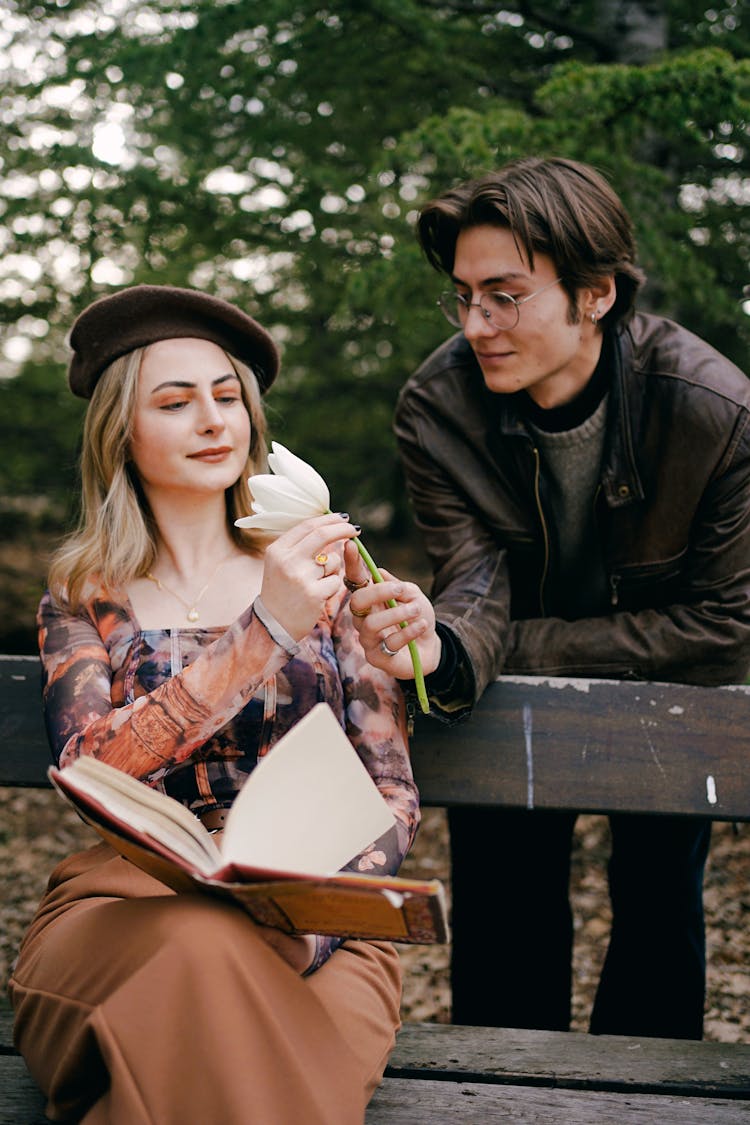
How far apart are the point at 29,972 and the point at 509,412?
1750 millimetres

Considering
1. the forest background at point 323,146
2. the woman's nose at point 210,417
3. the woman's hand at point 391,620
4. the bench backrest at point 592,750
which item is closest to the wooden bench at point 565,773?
the bench backrest at point 592,750

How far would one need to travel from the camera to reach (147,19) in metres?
4.57

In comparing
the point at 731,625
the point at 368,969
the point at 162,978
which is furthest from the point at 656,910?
the point at 162,978

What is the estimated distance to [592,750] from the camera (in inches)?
104

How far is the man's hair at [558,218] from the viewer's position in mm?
2654

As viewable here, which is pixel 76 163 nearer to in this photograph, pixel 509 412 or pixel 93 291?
pixel 93 291

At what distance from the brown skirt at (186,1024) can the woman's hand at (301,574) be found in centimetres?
53

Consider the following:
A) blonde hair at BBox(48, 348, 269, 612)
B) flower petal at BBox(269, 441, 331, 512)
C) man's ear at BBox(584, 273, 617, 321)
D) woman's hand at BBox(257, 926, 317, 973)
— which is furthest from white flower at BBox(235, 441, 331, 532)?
man's ear at BBox(584, 273, 617, 321)

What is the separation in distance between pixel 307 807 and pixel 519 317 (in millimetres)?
1467

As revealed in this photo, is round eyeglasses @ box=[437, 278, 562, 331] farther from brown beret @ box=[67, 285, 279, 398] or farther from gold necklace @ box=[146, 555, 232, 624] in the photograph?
gold necklace @ box=[146, 555, 232, 624]

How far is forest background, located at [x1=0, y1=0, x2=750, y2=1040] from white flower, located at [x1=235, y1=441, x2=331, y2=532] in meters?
2.24

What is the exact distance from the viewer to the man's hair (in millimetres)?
2654

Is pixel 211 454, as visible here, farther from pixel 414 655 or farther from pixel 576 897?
pixel 576 897

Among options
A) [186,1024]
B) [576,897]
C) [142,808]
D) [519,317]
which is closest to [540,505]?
[519,317]
